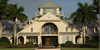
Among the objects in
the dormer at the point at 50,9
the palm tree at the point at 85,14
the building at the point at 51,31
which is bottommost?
the building at the point at 51,31

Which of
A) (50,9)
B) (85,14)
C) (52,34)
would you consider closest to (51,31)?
(52,34)

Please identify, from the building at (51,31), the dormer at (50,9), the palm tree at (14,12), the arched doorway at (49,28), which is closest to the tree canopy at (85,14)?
the building at (51,31)

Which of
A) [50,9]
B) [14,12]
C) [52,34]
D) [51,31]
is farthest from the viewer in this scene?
[50,9]

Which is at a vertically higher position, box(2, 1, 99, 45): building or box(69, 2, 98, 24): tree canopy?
box(69, 2, 98, 24): tree canopy

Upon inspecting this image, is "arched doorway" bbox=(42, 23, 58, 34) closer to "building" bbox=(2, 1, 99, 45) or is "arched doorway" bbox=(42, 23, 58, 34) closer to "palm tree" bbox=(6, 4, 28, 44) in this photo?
"building" bbox=(2, 1, 99, 45)

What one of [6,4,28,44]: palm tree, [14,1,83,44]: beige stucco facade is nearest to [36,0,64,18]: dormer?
[14,1,83,44]: beige stucco facade

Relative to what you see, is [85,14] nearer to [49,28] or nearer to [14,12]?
[49,28]

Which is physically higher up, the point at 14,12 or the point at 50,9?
the point at 50,9

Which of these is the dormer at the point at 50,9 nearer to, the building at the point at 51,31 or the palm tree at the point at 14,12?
the building at the point at 51,31

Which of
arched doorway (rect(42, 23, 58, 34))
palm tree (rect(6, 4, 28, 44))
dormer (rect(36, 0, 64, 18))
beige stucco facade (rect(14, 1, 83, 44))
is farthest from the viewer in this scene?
dormer (rect(36, 0, 64, 18))

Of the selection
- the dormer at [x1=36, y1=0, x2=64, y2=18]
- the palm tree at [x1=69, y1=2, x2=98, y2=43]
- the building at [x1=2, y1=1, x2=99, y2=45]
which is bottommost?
the building at [x1=2, y1=1, x2=99, y2=45]

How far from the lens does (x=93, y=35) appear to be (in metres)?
46.6

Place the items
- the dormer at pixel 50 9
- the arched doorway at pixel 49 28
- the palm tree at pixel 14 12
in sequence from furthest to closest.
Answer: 1. the dormer at pixel 50 9
2. the arched doorway at pixel 49 28
3. the palm tree at pixel 14 12

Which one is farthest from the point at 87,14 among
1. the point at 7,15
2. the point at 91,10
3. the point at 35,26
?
the point at 7,15
